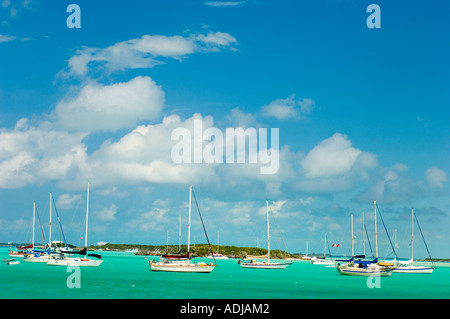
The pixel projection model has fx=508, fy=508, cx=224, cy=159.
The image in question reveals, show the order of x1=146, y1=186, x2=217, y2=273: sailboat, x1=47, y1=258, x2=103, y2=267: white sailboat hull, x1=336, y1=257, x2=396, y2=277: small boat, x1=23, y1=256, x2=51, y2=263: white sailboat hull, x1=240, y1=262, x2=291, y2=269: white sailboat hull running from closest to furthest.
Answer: x1=146, y1=186, x2=217, y2=273: sailboat, x1=336, y1=257, x2=396, y2=277: small boat, x1=47, y1=258, x2=103, y2=267: white sailboat hull, x1=240, y1=262, x2=291, y2=269: white sailboat hull, x1=23, y1=256, x2=51, y2=263: white sailboat hull

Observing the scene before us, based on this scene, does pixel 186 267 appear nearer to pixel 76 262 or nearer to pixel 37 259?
pixel 76 262

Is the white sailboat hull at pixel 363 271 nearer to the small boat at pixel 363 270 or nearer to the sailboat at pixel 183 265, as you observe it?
the small boat at pixel 363 270

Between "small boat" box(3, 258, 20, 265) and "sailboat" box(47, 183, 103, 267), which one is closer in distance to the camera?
"sailboat" box(47, 183, 103, 267)

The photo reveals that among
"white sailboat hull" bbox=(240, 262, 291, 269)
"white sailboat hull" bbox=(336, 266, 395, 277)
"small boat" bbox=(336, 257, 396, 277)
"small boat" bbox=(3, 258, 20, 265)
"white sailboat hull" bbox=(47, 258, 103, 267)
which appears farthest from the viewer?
"white sailboat hull" bbox=(240, 262, 291, 269)

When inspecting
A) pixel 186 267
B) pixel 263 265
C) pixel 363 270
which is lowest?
pixel 263 265

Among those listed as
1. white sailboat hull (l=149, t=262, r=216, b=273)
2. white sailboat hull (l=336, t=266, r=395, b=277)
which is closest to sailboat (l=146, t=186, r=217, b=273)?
white sailboat hull (l=149, t=262, r=216, b=273)

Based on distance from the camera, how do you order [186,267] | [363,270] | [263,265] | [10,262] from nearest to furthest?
[186,267] → [363,270] → [10,262] → [263,265]

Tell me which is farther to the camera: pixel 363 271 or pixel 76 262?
pixel 76 262

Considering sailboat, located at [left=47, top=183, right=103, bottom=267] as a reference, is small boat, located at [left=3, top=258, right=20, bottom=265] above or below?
below

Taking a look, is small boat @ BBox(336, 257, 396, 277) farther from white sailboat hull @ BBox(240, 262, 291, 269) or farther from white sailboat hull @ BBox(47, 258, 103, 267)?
white sailboat hull @ BBox(47, 258, 103, 267)

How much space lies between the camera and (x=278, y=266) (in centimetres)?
11106

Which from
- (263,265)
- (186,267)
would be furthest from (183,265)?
(263,265)

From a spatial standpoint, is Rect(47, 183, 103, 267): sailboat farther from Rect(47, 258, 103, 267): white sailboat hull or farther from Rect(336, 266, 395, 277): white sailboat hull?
Rect(336, 266, 395, 277): white sailboat hull

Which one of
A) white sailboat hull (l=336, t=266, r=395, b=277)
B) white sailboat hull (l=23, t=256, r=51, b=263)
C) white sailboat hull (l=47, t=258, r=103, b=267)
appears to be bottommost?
white sailboat hull (l=23, t=256, r=51, b=263)
